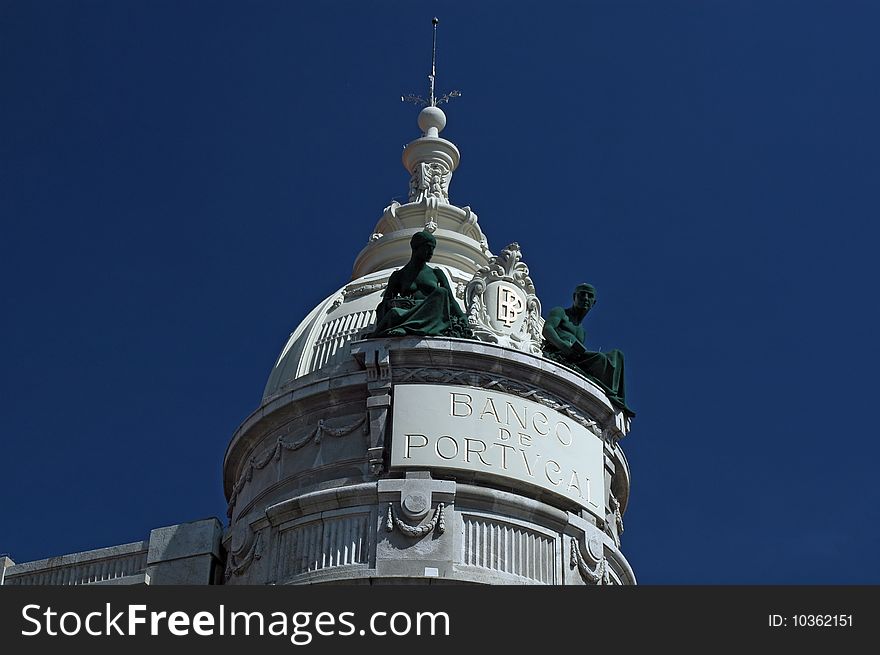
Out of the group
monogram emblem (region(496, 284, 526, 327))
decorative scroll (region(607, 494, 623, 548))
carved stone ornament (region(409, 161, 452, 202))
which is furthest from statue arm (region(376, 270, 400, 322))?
carved stone ornament (region(409, 161, 452, 202))

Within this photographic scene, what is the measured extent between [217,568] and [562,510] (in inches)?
282

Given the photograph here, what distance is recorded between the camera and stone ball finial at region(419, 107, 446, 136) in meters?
51.1

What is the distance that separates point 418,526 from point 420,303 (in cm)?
552

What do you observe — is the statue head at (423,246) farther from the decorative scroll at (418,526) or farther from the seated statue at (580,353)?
the decorative scroll at (418,526)

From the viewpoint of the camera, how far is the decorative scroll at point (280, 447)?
128ft

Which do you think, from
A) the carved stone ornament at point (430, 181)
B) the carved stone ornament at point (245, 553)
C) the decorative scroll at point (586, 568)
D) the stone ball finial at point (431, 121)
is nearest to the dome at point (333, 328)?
the carved stone ornament at point (245, 553)

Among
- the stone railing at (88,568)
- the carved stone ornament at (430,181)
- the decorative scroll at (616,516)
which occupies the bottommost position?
the stone railing at (88,568)

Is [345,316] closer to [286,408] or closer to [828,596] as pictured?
[286,408]

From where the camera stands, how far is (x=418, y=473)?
123 ft

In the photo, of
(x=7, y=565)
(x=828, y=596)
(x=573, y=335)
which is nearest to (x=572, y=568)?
(x=573, y=335)

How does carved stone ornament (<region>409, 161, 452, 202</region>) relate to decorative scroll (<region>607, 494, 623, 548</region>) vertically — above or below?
above

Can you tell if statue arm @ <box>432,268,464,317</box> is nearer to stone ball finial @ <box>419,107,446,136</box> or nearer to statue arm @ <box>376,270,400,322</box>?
statue arm @ <box>376,270,400,322</box>

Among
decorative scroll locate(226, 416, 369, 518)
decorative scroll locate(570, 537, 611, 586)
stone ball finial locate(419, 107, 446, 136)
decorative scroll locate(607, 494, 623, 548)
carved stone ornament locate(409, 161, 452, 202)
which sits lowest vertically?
decorative scroll locate(570, 537, 611, 586)

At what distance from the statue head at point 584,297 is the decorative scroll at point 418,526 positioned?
25.7 feet
